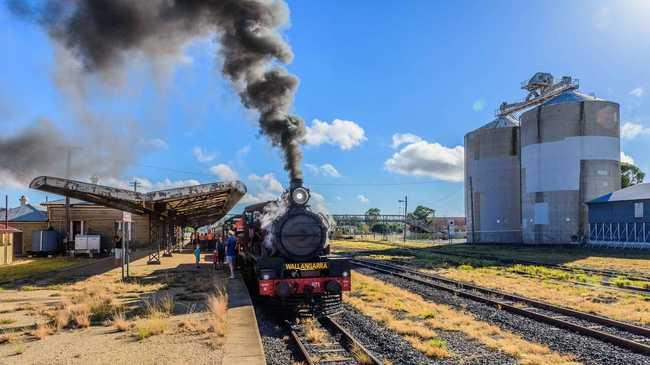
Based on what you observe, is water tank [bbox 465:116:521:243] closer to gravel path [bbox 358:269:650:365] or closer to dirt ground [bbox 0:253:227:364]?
gravel path [bbox 358:269:650:365]

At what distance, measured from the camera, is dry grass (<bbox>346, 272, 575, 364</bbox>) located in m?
8.91

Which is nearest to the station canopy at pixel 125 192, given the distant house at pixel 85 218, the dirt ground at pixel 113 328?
the dirt ground at pixel 113 328

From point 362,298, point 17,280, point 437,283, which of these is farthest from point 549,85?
point 17,280

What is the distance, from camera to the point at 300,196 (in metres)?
12.2

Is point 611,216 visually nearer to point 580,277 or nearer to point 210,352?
A: point 580,277

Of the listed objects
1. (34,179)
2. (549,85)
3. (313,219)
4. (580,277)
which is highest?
(549,85)

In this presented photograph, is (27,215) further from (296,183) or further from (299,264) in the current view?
(299,264)

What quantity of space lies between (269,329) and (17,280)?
13.1 metres

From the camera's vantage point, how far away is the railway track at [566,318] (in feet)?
32.3

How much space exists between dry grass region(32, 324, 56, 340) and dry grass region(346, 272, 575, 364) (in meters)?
6.58

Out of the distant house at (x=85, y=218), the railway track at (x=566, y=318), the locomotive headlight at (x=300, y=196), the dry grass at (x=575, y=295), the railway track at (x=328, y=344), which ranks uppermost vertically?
the locomotive headlight at (x=300, y=196)

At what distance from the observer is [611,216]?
43.4 metres

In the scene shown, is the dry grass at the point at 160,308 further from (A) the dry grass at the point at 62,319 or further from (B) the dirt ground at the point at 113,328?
(A) the dry grass at the point at 62,319

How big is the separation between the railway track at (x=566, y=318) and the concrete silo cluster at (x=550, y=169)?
120 ft
